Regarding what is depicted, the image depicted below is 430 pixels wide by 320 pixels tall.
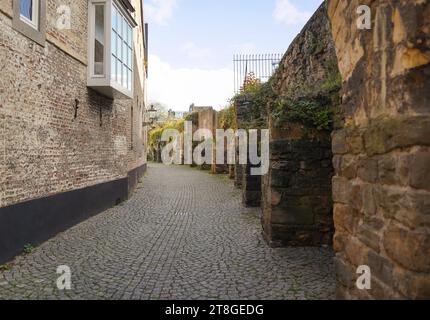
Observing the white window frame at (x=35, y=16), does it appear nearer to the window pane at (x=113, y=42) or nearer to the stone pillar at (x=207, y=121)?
the window pane at (x=113, y=42)

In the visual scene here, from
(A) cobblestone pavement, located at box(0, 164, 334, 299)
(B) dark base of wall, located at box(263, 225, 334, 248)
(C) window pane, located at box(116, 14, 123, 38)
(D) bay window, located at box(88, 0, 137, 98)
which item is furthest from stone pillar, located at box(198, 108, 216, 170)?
(B) dark base of wall, located at box(263, 225, 334, 248)

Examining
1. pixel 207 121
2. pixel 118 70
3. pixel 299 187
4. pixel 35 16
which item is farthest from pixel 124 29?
pixel 207 121

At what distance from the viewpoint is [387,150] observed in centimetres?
237

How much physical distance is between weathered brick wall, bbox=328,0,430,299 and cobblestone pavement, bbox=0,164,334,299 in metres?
1.46

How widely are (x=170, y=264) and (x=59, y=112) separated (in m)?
4.01

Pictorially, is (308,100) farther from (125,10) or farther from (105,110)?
(125,10)

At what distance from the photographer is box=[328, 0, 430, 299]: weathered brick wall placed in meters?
2.10

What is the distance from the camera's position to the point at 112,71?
888cm

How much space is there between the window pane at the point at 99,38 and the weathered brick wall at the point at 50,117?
0.62 metres

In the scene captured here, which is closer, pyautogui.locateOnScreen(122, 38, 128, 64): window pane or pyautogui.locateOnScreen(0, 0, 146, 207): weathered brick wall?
pyautogui.locateOnScreen(0, 0, 146, 207): weathered brick wall

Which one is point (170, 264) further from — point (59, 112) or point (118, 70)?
point (118, 70)

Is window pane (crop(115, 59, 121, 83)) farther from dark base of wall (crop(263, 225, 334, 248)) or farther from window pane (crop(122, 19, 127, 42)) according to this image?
dark base of wall (crop(263, 225, 334, 248))

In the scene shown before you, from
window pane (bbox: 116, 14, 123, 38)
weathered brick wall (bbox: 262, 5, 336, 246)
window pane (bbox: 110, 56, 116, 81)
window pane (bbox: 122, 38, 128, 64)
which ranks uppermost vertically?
window pane (bbox: 116, 14, 123, 38)
